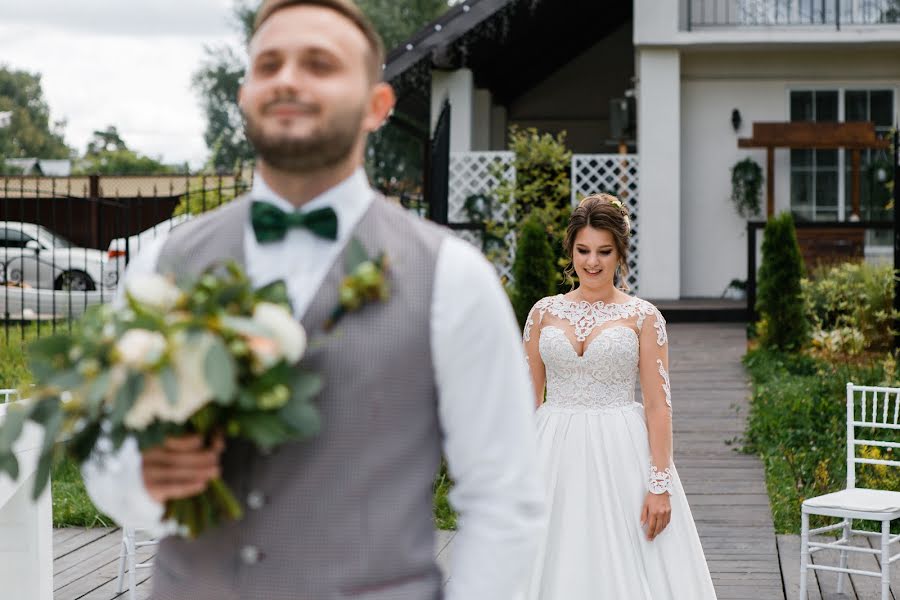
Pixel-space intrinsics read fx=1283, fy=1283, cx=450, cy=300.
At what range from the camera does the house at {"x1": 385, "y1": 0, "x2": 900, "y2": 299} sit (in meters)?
16.6

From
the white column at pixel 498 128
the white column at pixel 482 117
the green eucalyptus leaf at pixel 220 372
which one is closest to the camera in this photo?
the green eucalyptus leaf at pixel 220 372

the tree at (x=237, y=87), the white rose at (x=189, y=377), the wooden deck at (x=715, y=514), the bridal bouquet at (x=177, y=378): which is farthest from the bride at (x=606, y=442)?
the tree at (x=237, y=87)

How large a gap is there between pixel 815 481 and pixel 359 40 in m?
6.99

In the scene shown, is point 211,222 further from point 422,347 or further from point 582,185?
point 582,185

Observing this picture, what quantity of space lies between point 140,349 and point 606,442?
3710 mm

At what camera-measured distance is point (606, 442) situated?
531 cm

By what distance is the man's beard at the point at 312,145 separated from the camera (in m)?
2.03

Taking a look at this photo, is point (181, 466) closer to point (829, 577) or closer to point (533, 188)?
point (829, 577)

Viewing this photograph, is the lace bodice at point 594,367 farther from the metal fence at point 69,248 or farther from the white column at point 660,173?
the white column at point 660,173

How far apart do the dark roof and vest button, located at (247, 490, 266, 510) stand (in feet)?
45.6

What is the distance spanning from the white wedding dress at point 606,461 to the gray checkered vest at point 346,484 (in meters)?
3.07

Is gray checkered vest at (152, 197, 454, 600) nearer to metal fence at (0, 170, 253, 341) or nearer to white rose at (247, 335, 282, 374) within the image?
white rose at (247, 335, 282, 374)

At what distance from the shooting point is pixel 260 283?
7.07 feet

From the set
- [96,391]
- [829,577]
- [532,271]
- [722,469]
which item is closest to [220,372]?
[96,391]
